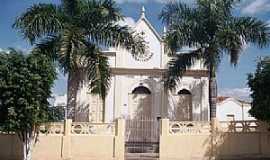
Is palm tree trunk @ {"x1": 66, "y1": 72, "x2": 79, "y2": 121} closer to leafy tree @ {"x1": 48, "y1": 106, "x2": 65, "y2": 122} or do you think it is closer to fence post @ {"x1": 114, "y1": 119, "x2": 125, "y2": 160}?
leafy tree @ {"x1": 48, "y1": 106, "x2": 65, "y2": 122}

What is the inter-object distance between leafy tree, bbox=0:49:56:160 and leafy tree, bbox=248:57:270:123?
26.5ft

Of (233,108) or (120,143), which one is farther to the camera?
(233,108)

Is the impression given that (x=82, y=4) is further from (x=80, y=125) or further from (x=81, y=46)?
(x=80, y=125)

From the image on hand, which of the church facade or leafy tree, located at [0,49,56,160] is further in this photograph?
the church facade

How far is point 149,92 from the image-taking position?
2383 centimetres

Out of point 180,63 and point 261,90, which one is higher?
point 180,63

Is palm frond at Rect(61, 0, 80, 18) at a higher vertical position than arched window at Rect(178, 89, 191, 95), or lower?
higher

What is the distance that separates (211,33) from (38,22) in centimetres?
767

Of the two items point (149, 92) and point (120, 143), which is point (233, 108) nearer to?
point (149, 92)

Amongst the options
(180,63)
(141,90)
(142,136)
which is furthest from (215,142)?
(141,90)

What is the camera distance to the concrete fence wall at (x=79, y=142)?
17484 millimetres

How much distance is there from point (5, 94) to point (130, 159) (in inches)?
229

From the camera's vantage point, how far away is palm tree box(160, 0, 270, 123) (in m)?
18.6

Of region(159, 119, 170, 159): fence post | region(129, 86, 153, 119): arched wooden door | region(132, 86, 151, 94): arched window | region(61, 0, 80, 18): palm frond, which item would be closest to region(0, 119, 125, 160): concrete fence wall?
region(159, 119, 170, 159): fence post
